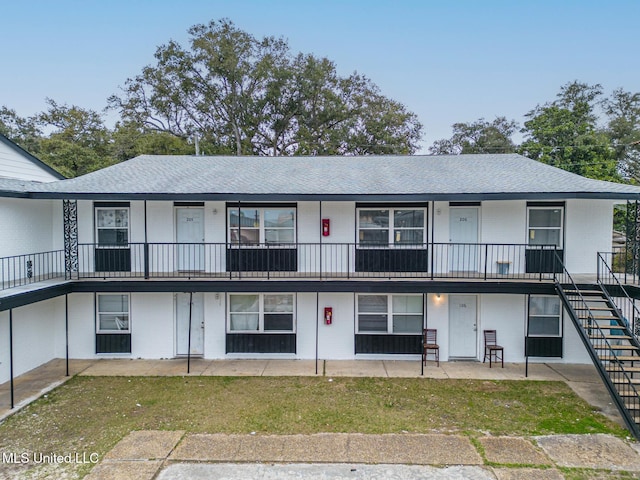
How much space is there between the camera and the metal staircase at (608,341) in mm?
7438

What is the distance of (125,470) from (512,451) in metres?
6.65

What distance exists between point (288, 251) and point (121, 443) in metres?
6.46

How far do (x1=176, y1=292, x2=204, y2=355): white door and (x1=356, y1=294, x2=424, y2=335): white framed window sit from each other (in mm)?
5094

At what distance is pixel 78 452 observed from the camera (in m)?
6.44

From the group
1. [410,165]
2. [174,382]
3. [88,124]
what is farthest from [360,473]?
[88,124]

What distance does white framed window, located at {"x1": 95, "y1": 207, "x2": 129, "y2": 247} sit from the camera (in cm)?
1162

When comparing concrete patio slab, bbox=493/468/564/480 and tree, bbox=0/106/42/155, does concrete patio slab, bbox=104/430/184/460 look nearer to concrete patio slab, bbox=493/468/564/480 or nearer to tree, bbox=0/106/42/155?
concrete patio slab, bbox=493/468/564/480

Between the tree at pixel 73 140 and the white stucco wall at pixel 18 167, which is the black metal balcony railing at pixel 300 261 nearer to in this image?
the white stucco wall at pixel 18 167

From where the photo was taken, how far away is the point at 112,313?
11.5 meters

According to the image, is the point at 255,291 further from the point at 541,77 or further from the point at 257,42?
the point at 541,77

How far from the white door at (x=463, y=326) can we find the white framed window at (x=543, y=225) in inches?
107

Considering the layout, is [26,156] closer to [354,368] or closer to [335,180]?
[335,180]

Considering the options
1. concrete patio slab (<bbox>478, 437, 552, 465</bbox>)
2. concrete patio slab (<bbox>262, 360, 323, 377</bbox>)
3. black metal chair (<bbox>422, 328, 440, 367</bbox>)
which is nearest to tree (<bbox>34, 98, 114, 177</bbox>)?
concrete patio slab (<bbox>262, 360, 323, 377</bbox>)

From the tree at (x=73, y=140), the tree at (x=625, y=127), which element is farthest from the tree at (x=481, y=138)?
the tree at (x=73, y=140)
